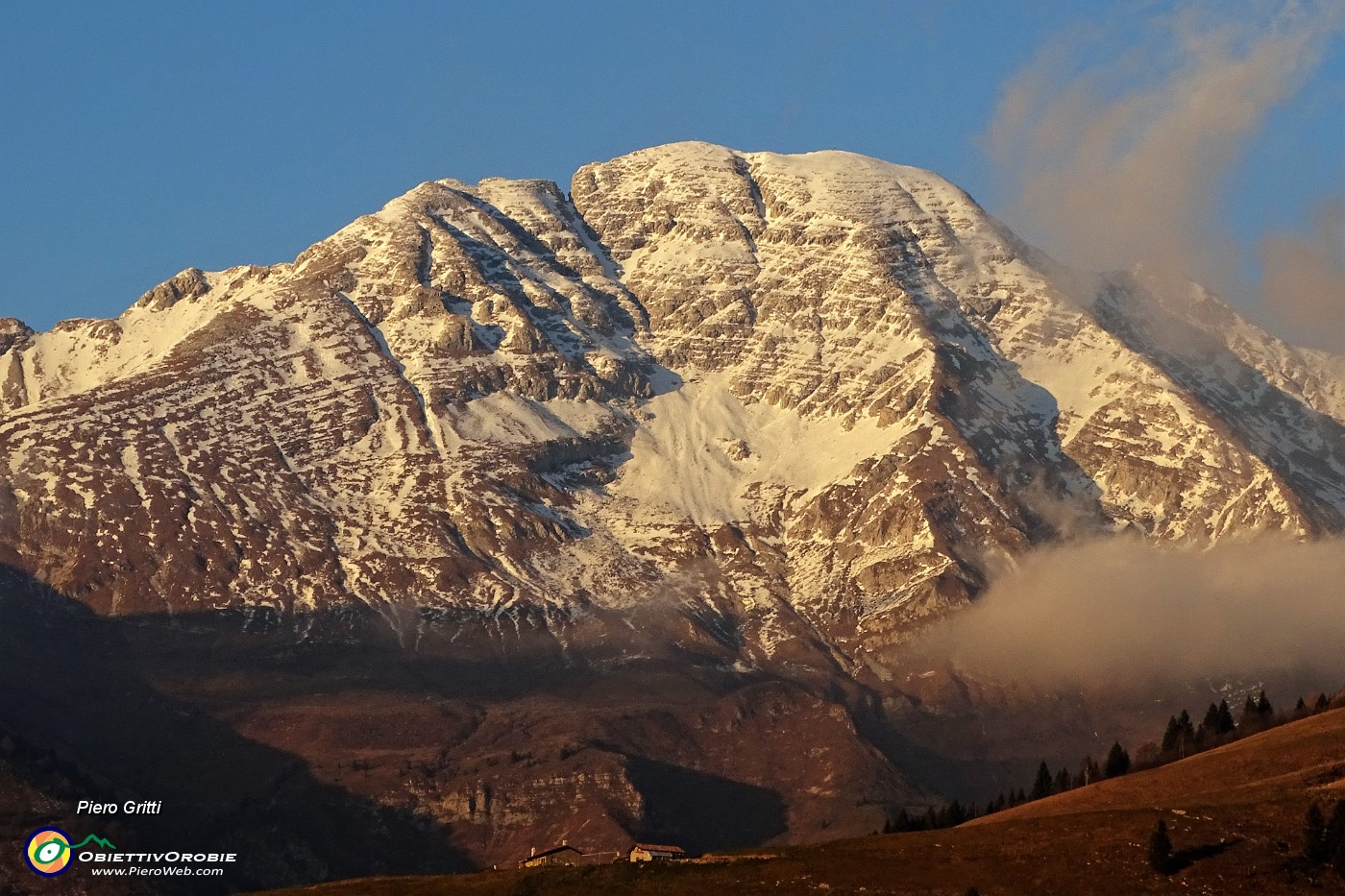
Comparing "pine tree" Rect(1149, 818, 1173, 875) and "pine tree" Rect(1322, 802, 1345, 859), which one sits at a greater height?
"pine tree" Rect(1149, 818, 1173, 875)

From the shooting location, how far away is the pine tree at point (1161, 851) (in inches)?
7515

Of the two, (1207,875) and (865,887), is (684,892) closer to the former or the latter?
(865,887)

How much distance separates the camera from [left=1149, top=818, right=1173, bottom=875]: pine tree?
191 meters

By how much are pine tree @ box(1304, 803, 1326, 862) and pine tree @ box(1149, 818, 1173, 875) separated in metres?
10.4

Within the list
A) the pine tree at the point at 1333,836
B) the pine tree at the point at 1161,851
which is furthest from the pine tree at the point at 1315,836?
the pine tree at the point at 1161,851

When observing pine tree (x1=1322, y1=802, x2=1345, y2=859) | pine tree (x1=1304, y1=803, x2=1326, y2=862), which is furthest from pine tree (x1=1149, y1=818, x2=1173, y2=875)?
pine tree (x1=1322, y1=802, x2=1345, y2=859)

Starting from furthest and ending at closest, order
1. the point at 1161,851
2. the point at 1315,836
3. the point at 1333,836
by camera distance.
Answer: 1. the point at 1161,851
2. the point at 1315,836
3. the point at 1333,836

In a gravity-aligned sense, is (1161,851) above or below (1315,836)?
above

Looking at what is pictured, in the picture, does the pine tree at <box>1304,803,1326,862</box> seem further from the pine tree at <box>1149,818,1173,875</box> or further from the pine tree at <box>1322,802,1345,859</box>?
the pine tree at <box>1149,818,1173,875</box>

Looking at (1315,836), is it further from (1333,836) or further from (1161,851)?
(1161,851)

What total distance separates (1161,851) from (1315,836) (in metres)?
11.9

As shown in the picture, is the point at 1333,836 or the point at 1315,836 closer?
the point at 1333,836

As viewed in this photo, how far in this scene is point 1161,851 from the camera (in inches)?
7525

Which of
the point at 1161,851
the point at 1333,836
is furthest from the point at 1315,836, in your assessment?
the point at 1161,851
